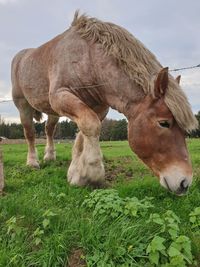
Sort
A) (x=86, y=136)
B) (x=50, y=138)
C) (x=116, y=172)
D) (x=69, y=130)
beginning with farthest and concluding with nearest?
(x=69, y=130) → (x=50, y=138) → (x=116, y=172) → (x=86, y=136)

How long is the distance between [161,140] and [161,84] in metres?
0.76

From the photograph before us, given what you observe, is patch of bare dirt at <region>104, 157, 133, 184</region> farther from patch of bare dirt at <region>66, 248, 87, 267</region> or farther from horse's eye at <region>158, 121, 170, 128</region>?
patch of bare dirt at <region>66, 248, 87, 267</region>

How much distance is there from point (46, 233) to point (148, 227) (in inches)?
40.7

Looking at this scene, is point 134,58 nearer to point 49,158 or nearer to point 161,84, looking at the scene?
point 161,84

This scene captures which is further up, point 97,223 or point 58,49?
point 58,49

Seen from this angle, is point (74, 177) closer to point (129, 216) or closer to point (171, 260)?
point (129, 216)

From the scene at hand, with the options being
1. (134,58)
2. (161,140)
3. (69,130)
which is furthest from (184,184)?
(69,130)

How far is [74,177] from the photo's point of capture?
21.7 feet

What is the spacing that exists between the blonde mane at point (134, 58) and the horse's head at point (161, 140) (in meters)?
0.12

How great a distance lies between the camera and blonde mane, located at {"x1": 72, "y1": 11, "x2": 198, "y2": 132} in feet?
17.5

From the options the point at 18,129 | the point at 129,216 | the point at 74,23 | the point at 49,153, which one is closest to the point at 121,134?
the point at 18,129

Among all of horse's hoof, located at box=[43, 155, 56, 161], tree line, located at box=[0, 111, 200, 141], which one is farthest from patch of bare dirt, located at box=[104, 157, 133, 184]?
tree line, located at box=[0, 111, 200, 141]

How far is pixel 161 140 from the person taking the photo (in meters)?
5.36

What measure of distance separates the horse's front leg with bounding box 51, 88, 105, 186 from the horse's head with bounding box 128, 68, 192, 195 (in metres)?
0.60
